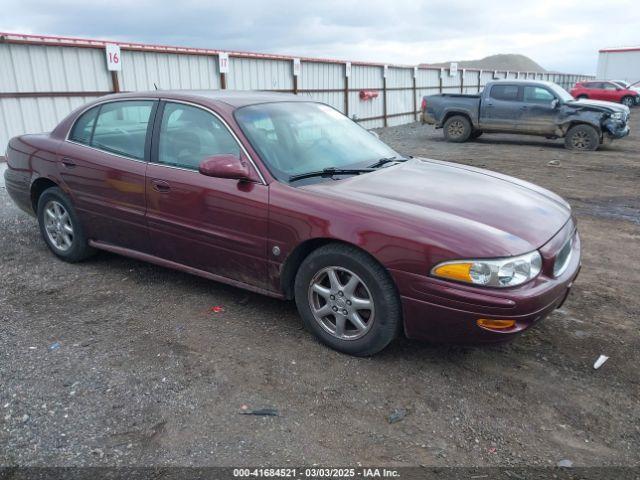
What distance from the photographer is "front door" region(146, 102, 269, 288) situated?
3535mm

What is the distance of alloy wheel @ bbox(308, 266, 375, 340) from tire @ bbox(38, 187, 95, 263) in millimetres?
2468

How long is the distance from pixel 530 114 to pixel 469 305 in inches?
530

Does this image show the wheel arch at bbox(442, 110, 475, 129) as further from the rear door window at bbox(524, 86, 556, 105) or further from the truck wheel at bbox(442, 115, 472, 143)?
the rear door window at bbox(524, 86, 556, 105)

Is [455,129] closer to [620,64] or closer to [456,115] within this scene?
[456,115]

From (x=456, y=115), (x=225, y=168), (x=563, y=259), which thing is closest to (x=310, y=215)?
(x=225, y=168)

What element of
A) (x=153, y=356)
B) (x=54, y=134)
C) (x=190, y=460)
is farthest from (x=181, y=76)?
Result: (x=190, y=460)

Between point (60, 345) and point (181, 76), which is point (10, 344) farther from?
point (181, 76)

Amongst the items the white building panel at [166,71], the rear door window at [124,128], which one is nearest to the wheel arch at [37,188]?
the rear door window at [124,128]

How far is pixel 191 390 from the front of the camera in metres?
2.96

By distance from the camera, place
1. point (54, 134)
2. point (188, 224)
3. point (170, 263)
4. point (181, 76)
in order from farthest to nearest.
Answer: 1. point (181, 76)
2. point (54, 134)
3. point (170, 263)
4. point (188, 224)

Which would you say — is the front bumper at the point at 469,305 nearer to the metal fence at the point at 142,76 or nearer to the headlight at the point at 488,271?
the headlight at the point at 488,271

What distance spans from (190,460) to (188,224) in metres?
1.83

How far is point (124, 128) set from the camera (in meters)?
4.36

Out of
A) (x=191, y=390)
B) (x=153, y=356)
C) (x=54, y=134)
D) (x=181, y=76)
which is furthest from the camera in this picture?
(x=181, y=76)
